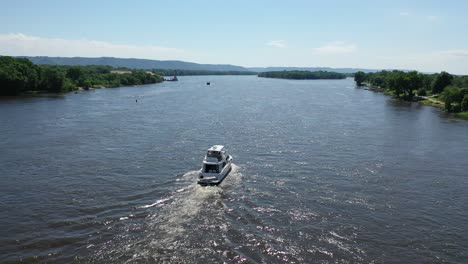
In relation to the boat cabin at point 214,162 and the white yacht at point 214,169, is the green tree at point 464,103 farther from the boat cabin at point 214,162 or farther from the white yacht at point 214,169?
the boat cabin at point 214,162

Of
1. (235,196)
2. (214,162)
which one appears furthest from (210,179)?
(235,196)

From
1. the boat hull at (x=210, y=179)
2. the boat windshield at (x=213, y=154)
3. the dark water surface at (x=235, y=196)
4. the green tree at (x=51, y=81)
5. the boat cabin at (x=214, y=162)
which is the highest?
the green tree at (x=51, y=81)

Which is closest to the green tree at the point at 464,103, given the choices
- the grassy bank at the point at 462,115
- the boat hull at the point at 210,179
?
the grassy bank at the point at 462,115

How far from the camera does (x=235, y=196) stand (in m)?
34.3

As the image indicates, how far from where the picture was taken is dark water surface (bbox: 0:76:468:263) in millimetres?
25328

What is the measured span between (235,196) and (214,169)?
413 cm

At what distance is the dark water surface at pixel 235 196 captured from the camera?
25328mm

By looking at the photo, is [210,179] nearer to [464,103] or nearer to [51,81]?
[464,103]

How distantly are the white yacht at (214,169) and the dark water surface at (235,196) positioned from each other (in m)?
1.02

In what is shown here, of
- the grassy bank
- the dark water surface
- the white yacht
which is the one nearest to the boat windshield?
the white yacht

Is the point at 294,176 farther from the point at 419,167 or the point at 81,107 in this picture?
the point at 81,107

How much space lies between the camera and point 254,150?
170ft

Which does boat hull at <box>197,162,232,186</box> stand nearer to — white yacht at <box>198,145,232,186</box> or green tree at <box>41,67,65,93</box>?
white yacht at <box>198,145,232,186</box>

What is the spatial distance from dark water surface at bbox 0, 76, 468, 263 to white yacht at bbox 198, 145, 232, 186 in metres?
1.02
